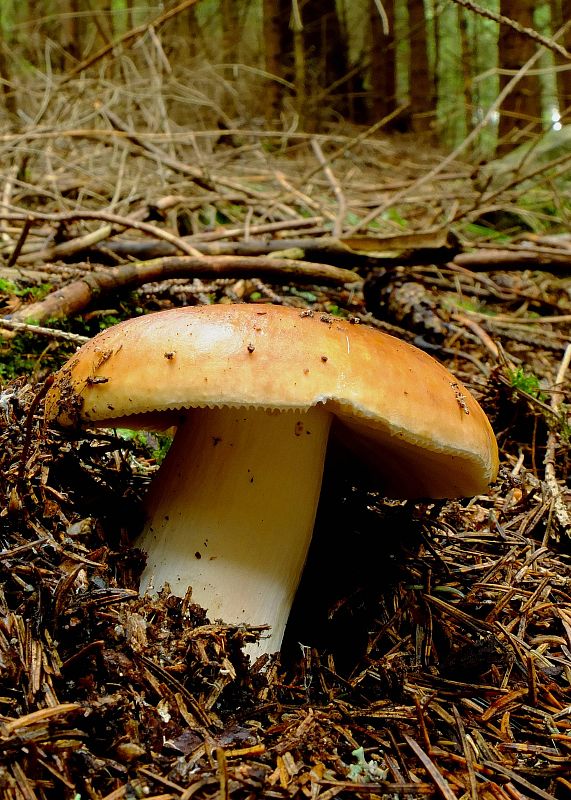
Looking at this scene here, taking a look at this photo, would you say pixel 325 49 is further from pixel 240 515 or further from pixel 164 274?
pixel 240 515

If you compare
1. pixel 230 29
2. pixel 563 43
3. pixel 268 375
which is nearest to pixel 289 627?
pixel 268 375

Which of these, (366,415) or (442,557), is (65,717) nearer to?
(366,415)

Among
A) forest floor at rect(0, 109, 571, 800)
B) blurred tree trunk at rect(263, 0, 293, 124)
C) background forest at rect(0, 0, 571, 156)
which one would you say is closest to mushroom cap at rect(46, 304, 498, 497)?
forest floor at rect(0, 109, 571, 800)

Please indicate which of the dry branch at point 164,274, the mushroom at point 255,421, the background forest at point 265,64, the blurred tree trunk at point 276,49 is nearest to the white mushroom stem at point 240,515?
the mushroom at point 255,421

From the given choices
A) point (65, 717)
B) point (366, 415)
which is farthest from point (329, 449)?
point (65, 717)

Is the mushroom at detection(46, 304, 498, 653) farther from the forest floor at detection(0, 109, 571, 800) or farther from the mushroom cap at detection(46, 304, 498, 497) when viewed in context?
the forest floor at detection(0, 109, 571, 800)

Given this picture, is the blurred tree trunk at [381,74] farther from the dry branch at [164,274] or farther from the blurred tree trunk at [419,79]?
the dry branch at [164,274]
